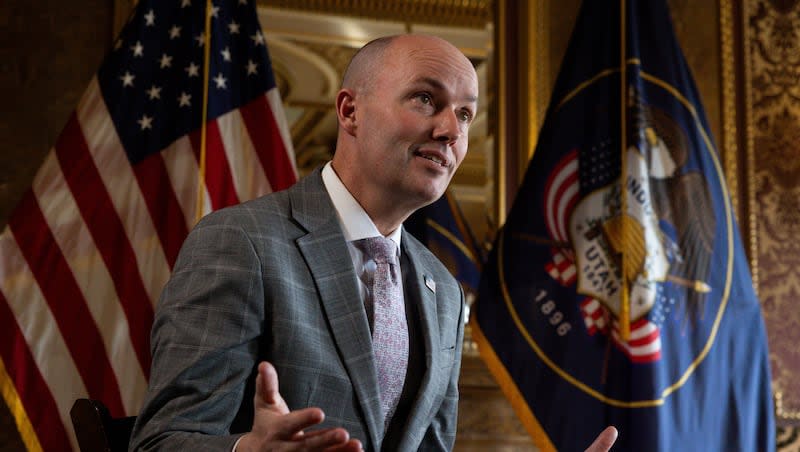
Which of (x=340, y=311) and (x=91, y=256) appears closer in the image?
(x=340, y=311)

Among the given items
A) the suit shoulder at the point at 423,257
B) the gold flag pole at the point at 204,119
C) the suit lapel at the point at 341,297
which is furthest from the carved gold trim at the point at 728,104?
the suit lapel at the point at 341,297

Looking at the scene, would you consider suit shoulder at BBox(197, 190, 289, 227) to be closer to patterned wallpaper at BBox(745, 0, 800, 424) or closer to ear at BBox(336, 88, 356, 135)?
ear at BBox(336, 88, 356, 135)

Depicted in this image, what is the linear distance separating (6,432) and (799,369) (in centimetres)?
308

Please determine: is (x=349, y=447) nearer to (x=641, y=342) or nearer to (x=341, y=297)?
(x=341, y=297)

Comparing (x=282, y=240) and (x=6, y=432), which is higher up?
(x=282, y=240)

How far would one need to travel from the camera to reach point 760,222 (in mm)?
4020

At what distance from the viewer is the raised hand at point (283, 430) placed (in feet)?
3.36

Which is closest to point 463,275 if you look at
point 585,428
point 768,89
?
point 585,428

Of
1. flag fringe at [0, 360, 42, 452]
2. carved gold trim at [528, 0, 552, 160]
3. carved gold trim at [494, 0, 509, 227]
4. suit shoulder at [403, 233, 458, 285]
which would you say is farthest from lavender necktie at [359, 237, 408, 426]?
carved gold trim at [528, 0, 552, 160]

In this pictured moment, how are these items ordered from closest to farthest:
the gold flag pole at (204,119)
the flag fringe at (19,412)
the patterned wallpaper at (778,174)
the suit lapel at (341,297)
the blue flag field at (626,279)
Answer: the suit lapel at (341,297), the flag fringe at (19,412), the gold flag pole at (204,119), the blue flag field at (626,279), the patterned wallpaper at (778,174)

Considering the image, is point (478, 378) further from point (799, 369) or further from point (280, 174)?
point (799, 369)

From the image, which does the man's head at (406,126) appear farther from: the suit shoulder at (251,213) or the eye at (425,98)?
the suit shoulder at (251,213)

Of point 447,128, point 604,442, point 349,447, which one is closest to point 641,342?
point 604,442

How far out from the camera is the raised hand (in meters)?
1.02
